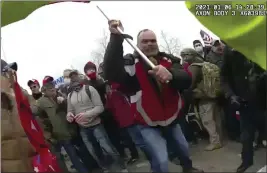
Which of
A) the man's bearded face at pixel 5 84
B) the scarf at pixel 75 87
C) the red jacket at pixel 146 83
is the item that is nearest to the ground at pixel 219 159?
the red jacket at pixel 146 83

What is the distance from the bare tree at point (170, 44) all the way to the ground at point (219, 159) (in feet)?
1.79

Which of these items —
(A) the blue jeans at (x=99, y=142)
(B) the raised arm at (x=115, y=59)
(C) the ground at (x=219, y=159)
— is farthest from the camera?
(A) the blue jeans at (x=99, y=142)

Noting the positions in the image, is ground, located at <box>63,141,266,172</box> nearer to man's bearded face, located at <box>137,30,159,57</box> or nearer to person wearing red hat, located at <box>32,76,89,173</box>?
person wearing red hat, located at <box>32,76,89,173</box>

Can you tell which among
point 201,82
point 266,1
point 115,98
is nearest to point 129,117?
point 115,98

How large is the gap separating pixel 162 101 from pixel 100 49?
0.46m

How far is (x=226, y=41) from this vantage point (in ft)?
8.18

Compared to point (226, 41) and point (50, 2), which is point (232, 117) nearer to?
point (226, 41)

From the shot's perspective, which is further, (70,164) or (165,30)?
(70,164)

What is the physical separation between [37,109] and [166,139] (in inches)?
32.8

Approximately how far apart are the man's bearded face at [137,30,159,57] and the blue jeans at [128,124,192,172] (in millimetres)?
428

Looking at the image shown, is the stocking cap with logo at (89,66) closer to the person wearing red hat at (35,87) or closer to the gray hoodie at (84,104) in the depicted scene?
the gray hoodie at (84,104)

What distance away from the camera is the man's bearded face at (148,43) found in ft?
8.04

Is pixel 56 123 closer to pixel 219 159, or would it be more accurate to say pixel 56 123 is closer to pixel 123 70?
pixel 123 70

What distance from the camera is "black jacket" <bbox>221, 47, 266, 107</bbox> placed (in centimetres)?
248
